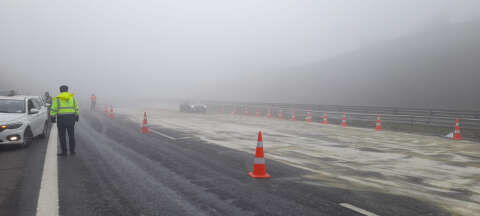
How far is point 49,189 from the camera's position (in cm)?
538

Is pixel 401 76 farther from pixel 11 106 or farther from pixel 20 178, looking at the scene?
pixel 20 178

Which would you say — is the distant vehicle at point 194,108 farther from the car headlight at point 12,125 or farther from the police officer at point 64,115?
the police officer at point 64,115

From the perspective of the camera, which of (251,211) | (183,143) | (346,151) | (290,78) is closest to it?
(251,211)

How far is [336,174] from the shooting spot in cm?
681

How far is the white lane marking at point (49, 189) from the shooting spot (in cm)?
443

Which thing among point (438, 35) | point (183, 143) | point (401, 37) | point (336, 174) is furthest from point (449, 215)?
point (401, 37)

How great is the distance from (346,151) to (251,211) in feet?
20.1

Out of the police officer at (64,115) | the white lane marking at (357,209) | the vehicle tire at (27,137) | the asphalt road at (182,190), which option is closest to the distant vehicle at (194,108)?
the vehicle tire at (27,137)

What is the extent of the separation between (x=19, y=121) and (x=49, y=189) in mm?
4845

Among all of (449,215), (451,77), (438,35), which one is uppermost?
(438,35)

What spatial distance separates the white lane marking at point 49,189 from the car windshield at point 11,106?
2.34m

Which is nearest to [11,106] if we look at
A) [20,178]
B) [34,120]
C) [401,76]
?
[34,120]

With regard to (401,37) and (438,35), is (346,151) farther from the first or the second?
(401,37)

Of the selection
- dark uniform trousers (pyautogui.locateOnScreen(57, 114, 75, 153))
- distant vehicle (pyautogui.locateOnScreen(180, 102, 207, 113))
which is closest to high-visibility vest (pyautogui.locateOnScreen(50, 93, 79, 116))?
dark uniform trousers (pyautogui.locateOnScreen(57, 114, 75, 153))
